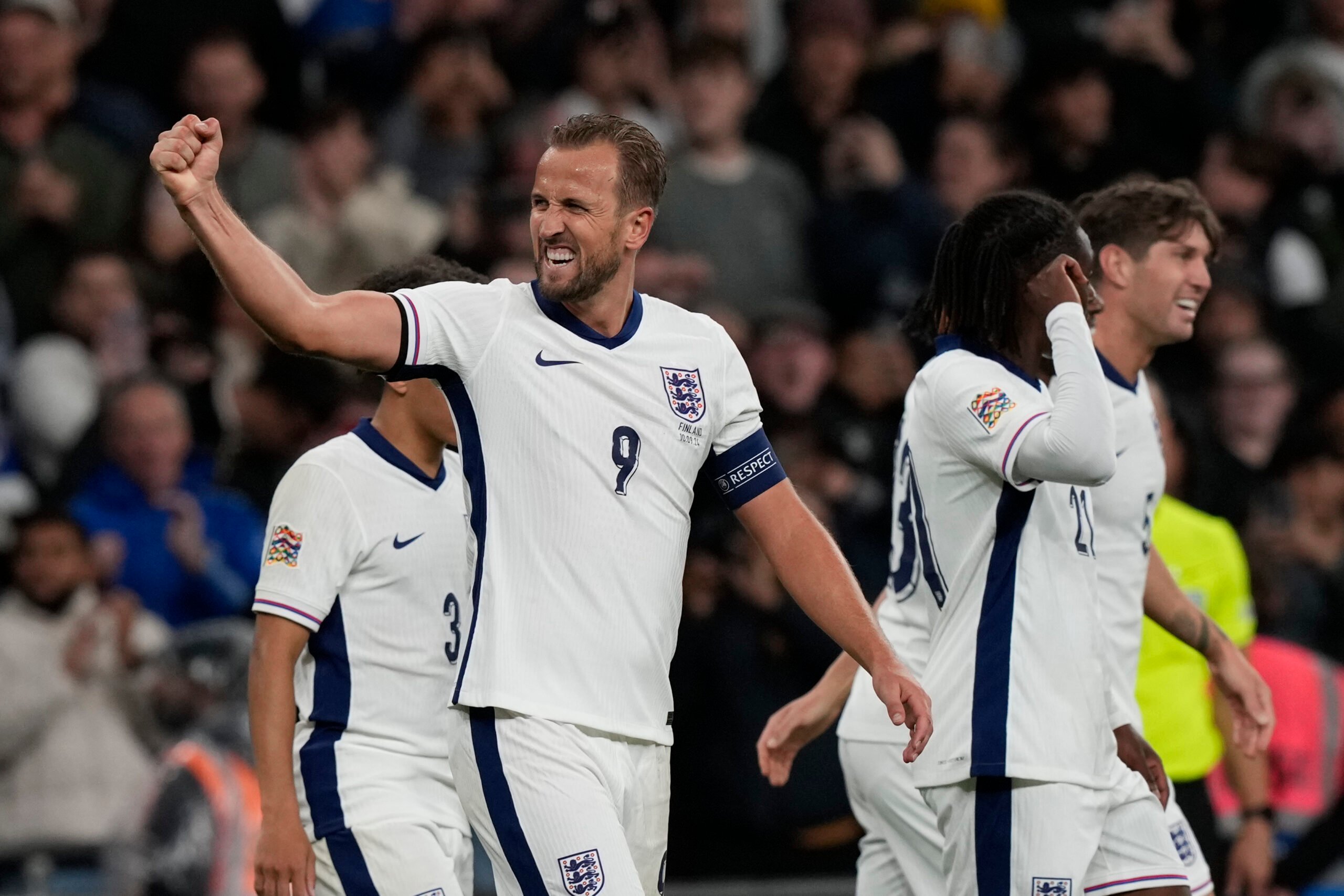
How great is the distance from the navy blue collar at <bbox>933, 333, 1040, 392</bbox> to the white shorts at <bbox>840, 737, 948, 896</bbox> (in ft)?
3.51

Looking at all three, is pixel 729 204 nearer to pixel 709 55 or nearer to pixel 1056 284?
pixel 709 55

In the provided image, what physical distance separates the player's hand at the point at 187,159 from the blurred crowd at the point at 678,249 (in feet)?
14.0

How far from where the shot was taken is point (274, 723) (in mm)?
4820

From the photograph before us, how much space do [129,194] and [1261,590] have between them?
19.8ft

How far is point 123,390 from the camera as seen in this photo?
361 inches

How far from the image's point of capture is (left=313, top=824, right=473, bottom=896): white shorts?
4.98 metres

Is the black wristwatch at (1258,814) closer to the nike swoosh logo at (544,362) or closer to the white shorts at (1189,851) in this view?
the white shorts at (1189,851)

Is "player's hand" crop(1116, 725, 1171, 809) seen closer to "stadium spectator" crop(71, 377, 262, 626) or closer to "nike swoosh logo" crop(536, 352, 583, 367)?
"nike swoosh logo" crop(536, 352, 583, 367)

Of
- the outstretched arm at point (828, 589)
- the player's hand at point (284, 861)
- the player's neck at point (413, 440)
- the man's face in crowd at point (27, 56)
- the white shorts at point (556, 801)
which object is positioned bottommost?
the player's hand at point (284, 861)

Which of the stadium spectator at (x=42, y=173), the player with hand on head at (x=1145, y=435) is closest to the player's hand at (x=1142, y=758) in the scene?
the player with hand on head at (x=1145, y=435)

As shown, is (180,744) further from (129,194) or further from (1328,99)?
(1328,99)

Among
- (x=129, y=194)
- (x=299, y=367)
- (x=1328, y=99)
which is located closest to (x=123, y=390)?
(x=299, y=367)

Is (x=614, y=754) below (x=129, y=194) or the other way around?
below

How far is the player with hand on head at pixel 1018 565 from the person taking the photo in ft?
15.4
